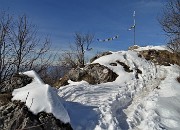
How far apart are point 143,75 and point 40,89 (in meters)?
8.67

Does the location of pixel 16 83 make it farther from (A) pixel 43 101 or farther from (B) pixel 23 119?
(B) pixel 23 119

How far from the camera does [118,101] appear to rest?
36.7ft

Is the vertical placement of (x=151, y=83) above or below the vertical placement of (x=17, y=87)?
below

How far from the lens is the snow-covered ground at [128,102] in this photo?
8.96m

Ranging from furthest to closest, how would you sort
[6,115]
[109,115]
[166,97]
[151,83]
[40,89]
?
1. [151,83]
2. [166,97]
3. [109,115]
4. [40,89]
5. [6,115]

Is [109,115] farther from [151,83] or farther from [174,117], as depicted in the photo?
[151,83]

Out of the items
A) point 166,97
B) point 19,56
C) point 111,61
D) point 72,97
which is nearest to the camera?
point 72,97

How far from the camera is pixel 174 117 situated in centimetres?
987

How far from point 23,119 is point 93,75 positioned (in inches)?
315

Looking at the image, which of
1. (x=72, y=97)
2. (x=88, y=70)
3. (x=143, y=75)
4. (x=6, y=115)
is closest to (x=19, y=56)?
(x=88, y=70)

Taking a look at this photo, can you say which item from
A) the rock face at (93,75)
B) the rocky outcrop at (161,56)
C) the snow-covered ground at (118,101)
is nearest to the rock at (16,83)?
the snow-covered ground at (118,101)

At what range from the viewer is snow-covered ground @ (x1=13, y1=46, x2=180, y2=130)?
8227 mm

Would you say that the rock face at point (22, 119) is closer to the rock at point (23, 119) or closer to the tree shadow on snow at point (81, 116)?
the rock at point (23, 119)

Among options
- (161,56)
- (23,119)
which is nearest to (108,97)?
(23,119)
